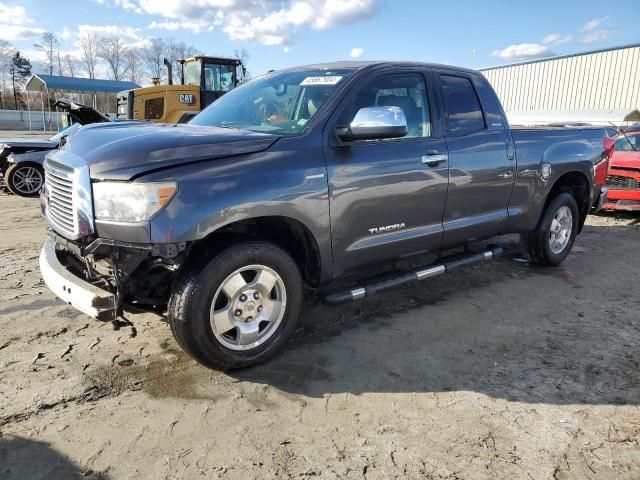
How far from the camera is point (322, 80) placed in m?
3.92

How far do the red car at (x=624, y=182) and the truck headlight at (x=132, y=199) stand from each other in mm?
8557

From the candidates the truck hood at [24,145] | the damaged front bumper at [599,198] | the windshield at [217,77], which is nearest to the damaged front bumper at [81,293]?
the damaged front bumper at [599,198]

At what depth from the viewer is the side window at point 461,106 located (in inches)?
177

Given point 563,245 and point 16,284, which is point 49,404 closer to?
point 16,284

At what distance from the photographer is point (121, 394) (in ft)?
10.2

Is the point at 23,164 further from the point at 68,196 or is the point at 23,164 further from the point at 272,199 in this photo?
the point at 272,199

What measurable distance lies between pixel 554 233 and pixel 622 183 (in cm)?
424

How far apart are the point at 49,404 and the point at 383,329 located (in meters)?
2.38

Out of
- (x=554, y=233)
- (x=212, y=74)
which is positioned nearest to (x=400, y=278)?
(x=554, y=233)

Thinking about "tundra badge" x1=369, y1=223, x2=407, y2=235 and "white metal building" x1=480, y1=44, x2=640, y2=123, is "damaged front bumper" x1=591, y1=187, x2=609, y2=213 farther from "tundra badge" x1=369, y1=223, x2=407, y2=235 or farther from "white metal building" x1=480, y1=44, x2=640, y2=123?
"white metal building" x1=480, y1=44, x2=640, y2=123

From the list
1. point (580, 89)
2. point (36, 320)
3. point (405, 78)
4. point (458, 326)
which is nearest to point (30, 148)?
point (36, 320)

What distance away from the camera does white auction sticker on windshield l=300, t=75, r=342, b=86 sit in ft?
12.6

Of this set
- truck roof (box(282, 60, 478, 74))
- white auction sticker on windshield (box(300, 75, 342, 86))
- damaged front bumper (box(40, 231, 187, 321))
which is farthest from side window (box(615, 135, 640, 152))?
damaged front bumper (box(40, 231, 187, 321))

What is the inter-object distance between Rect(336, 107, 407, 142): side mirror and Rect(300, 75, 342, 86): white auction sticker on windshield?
0.44m
